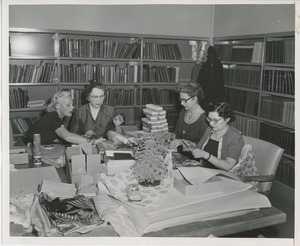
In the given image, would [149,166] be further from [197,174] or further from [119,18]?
[119,18]

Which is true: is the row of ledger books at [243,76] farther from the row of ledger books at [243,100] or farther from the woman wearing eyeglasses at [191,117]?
the woman wearing eyeglasses at [191,117]

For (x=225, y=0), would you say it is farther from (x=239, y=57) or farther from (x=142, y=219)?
(x=239, y=57)

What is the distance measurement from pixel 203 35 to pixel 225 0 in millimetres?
3861

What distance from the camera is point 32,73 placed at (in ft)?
14.8

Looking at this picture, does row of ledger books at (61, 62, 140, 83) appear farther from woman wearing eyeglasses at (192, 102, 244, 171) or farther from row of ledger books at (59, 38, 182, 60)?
woman wearing eyeglasses at (192, 102, 244, 171)

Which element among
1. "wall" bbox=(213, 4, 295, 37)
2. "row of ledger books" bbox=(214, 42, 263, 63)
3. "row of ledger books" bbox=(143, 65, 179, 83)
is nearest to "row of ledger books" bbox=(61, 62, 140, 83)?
"row of ledger books" bbox=(143, 65, 179, 83)

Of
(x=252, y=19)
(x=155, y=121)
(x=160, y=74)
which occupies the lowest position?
(x=155, y=121)

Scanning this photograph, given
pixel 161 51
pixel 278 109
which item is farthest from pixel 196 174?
pixel 161 51

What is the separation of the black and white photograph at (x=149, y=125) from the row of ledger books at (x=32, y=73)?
0.01 metres

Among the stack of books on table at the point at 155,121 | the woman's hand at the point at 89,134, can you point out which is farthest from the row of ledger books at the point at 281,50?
the woman's hand at the point at 89,134

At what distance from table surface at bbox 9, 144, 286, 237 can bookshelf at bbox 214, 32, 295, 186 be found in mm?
2351

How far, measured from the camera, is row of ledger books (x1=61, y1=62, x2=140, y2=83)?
4.62 m

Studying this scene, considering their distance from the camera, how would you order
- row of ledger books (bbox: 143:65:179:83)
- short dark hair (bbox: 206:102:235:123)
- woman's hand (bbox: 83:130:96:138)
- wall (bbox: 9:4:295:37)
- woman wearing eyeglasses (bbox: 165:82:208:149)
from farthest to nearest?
row of ledger books (bbox: 143:65:179:83) → wall (bbox: 9:4:295:37) → woman wearing eyeglasses (bbox: 165:82:208:149) → woman's hand (bbox: 83:130:96:138) → short dark hair (bbox: 206:102:235:123)

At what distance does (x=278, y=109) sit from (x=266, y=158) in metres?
1.73
